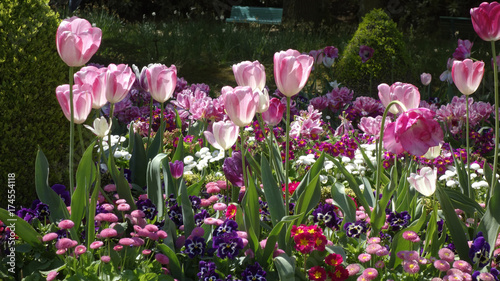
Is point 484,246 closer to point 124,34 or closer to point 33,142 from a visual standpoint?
point 33,142

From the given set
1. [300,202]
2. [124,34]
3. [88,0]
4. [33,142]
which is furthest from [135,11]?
[300,202]

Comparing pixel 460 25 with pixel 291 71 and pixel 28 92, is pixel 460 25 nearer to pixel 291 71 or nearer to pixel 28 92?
pixel 28 92

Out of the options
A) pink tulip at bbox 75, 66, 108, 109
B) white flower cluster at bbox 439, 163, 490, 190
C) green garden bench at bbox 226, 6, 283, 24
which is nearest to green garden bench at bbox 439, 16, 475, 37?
green garden bench at bbox 226, 6, 283, 24

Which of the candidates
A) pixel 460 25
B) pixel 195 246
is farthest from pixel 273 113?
pixel 460 25

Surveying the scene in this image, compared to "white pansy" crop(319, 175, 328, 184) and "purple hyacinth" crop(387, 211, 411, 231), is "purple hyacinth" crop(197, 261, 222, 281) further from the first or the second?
"white pansy" crop(319, 175, 328, 184)

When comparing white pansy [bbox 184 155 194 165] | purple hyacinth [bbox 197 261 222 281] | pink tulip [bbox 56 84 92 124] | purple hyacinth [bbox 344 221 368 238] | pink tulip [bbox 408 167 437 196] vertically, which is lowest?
white pansy [bbox 184 155 194 165]

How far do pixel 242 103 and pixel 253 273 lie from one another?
0.63 m

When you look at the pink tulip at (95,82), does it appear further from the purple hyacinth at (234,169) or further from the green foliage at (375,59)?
the green foliage at (375,59)

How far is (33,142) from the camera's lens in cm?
311

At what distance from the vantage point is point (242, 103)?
7.16 feet

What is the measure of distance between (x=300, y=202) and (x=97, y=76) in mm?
943

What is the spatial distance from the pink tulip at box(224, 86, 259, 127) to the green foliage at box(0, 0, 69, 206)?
4.39ft

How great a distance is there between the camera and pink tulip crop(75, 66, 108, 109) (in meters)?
2.40

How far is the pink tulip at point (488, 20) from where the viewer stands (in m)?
2.47
